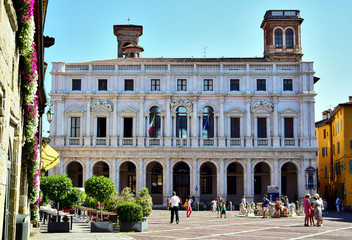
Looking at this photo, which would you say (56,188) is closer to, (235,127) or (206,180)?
(235,127)

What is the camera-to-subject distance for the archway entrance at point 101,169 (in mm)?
53366

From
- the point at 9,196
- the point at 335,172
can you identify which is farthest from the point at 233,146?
the point at 9,196

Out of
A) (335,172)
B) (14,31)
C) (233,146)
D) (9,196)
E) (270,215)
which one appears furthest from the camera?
(335,172)

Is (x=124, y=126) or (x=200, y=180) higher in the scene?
(x=124, y=126)

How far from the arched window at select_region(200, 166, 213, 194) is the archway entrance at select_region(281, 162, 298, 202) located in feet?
25.8

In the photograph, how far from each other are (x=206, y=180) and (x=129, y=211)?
108 ft

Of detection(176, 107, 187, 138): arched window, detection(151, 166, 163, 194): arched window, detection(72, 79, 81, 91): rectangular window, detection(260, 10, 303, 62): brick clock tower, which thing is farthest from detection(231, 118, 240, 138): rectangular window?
detection(72, 79, 81, 91): rectangular window

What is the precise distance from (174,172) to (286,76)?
1602 centimetres

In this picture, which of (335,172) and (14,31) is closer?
(14,31)

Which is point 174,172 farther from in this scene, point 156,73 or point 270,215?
point 270,215

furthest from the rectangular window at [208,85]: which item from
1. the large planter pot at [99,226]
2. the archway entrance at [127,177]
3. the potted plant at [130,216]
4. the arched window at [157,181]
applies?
the large planter pot at [99,226]

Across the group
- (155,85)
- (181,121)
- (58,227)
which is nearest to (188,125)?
A: (181,121)

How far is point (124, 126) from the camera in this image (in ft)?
174

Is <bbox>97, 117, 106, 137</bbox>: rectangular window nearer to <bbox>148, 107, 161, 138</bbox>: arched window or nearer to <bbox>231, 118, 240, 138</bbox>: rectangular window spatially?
<bbox>148, 107, 161, 138</bbox>: arched window
